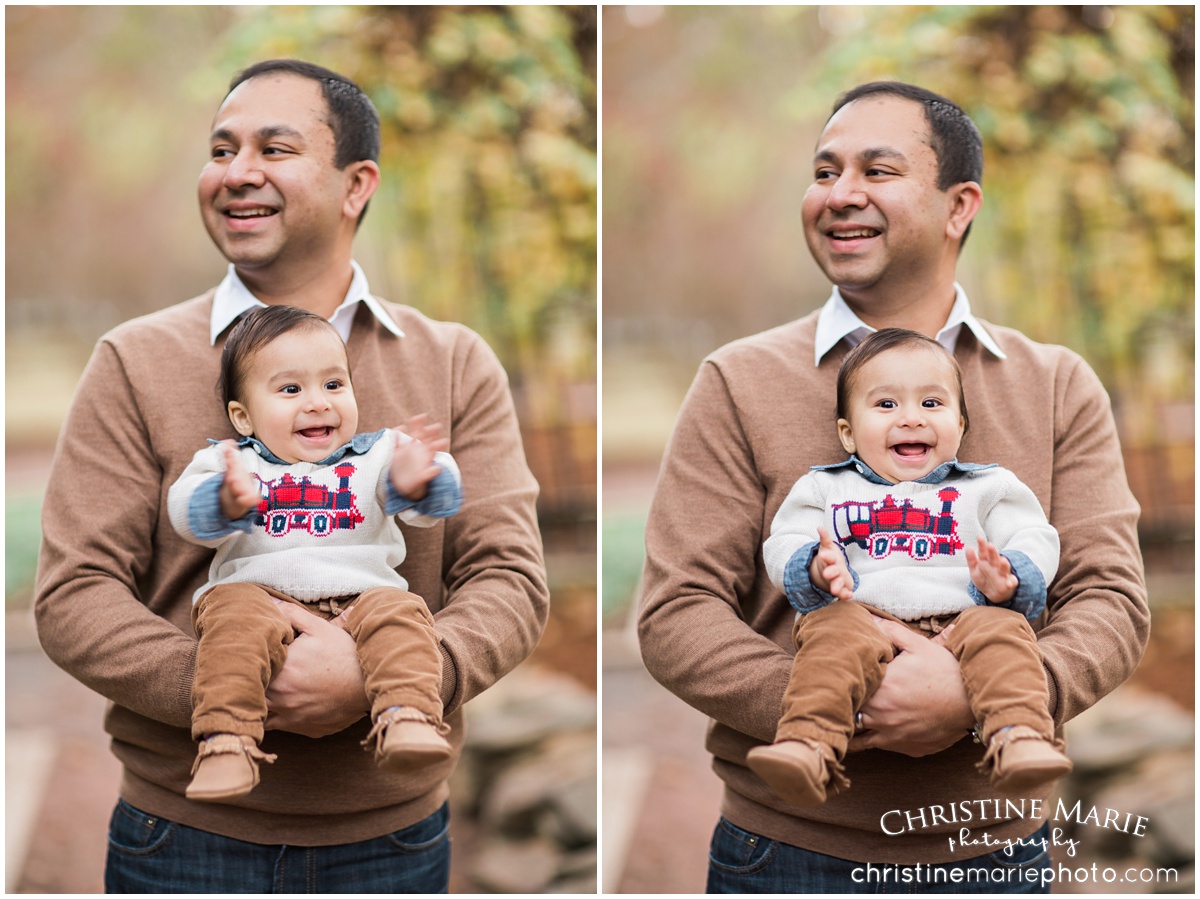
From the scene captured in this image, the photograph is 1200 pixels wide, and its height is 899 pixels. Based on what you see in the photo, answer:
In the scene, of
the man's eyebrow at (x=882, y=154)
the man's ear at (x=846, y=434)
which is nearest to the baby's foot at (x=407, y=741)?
the man's ear at (x=846, y=434)

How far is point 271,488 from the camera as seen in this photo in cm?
225

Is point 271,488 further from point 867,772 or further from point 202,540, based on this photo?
point 867,772

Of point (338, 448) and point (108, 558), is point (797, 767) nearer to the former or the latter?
point (338, 448)

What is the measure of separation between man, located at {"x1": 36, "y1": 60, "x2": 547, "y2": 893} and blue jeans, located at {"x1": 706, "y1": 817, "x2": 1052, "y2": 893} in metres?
0.62

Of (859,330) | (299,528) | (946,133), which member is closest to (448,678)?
(299,528)

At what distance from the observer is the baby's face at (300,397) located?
226 centimetres

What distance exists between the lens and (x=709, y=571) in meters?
2.40

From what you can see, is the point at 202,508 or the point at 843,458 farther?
the point at 843,458

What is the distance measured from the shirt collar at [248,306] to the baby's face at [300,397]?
0.71 ft

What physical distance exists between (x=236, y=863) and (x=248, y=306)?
43.5 inches

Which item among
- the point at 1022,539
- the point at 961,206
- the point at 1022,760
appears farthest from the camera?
the point at 961,206

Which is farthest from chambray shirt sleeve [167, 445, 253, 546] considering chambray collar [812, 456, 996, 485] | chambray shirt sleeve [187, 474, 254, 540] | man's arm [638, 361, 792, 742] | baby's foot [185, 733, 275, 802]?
chambray collar [812, 456, 996, 485]

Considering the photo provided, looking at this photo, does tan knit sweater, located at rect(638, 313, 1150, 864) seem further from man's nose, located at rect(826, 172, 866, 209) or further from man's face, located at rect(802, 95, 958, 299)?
man's nose, located at rect(826, 172, 866, 209)

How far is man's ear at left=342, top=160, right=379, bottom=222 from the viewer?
2549mm
